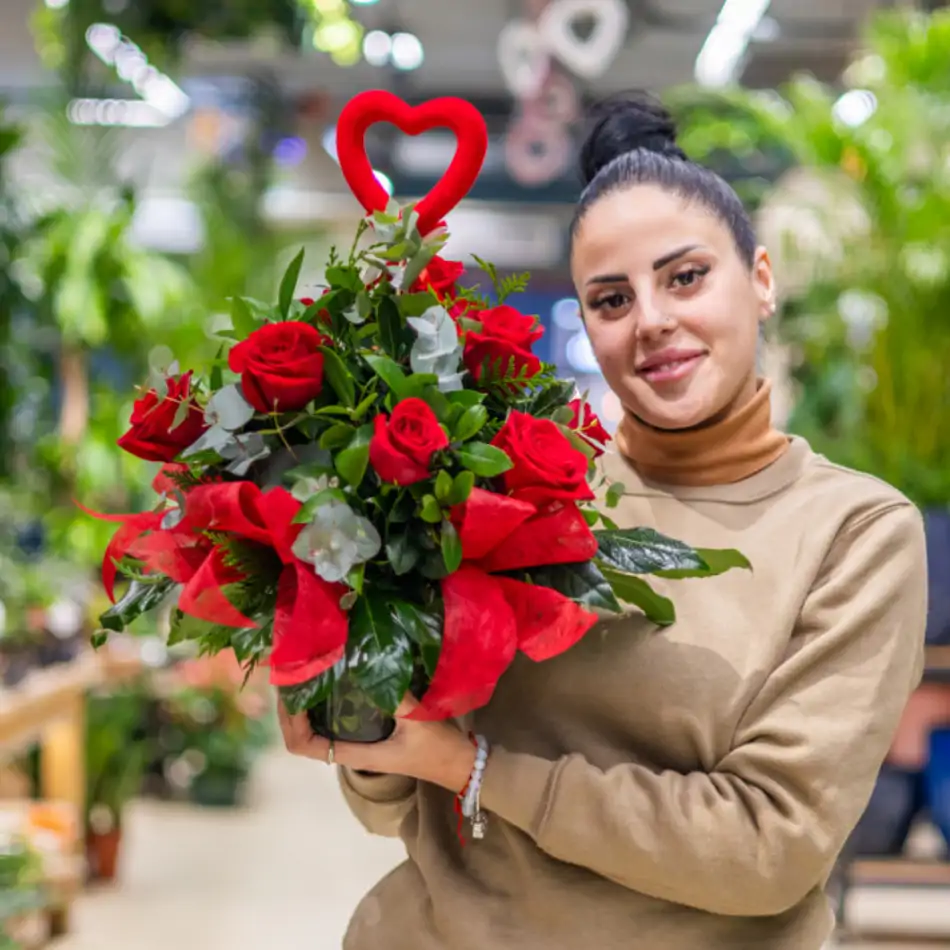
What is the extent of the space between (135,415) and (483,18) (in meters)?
8.27

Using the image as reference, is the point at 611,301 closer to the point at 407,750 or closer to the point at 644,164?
the point at 644,164

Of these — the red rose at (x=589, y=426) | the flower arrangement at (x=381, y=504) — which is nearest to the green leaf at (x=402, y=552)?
the flower arrangement at (x=381, y=504)

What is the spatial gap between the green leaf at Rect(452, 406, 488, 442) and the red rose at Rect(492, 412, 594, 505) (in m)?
0.03

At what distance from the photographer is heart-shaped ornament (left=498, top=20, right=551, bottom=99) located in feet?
21.6

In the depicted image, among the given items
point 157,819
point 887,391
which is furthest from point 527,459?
point 157,819

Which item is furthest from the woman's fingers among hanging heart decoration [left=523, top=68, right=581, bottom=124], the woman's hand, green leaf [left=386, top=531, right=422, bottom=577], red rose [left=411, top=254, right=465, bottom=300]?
hanging heart decoration [left=523, top=68, right=581, bottom=124]

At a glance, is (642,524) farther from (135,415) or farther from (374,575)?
(135,415)

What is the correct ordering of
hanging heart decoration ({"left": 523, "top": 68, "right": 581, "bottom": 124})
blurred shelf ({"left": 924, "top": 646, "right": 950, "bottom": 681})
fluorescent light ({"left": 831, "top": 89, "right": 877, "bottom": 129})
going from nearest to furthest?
blurred shelf ({"left": 924, "top": 646, "right": 950, "bottom": 681}), fluorescent light ({"left": 831, "top": 89, "right": 877, "bottom": 129}), hanging heart decoration ({"left": 523, "top": 68, "right": 581, "bottom": 124})

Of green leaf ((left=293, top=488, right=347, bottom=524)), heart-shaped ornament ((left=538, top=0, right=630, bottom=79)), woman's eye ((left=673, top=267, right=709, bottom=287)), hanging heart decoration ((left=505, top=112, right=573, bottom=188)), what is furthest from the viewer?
hanging heart decoration ((left=505, top=112, right=573, bottom=188))

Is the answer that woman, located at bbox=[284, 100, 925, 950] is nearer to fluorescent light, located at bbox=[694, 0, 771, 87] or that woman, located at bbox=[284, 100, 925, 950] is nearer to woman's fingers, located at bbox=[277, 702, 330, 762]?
woman's fingers, located at bbox=[277, 702, 330, 762]

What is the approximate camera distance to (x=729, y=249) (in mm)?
1442

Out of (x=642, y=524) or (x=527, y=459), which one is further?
(x=642, y=524)

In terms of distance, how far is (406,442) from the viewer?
3.67 ft

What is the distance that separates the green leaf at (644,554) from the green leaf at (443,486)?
0.19m
